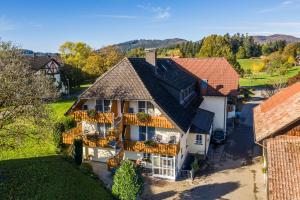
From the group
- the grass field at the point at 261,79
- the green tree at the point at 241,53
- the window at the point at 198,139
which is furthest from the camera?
the green tree at the point at 241,53

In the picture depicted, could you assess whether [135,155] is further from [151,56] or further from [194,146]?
[151,56]

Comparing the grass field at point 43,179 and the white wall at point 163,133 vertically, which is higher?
the white wall at point 163,133

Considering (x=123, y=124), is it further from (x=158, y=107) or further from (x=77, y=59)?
(x=77, y=59)

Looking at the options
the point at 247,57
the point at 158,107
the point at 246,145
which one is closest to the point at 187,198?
the point at 158,107

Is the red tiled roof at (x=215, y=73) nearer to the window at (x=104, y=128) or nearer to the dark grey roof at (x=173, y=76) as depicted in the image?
the dark grey roof at (x=173, y=76)

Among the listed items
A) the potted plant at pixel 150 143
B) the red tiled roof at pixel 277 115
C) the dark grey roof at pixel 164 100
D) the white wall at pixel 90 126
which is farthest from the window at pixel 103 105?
the red tiled roof at pixel 277 115

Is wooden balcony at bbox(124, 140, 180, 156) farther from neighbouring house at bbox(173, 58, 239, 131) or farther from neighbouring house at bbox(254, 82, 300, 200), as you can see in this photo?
neighbouring house at bbox(173, 58, 239, 131)

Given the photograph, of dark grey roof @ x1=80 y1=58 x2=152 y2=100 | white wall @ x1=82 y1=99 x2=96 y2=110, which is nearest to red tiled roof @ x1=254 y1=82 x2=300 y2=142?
dark grey roof @ x1=80 y1=58 x2=152 y2=100
